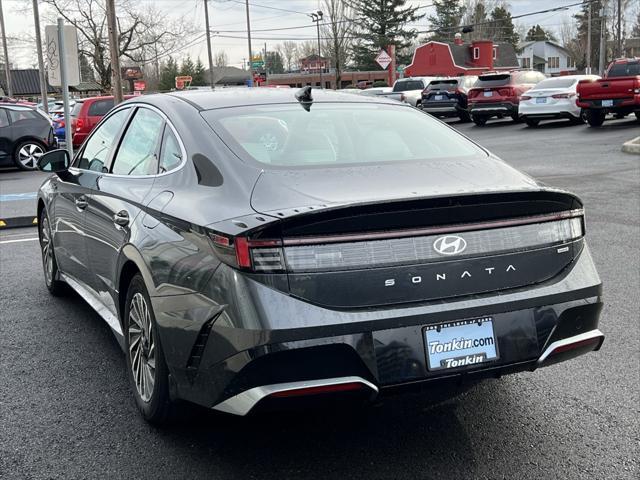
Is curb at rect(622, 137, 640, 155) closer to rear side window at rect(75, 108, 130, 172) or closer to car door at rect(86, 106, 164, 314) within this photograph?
rear side window at rect(75, 108, 130, 172)

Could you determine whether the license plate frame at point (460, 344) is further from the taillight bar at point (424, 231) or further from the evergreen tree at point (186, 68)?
the evergreen tree at point (186, 68)

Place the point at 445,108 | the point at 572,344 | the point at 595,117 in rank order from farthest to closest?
the point at 445,108 < the point at 595,117 < the point at 572,344

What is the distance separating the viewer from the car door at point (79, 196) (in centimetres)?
474

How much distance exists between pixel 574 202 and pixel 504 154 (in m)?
14.6

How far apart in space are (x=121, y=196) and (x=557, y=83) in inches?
829

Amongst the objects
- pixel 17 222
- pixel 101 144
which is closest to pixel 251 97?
pixel 101 144

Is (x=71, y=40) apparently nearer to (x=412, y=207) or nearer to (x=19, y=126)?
(x=19, y=126)

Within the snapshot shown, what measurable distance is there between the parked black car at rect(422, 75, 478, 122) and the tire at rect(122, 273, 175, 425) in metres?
23.9

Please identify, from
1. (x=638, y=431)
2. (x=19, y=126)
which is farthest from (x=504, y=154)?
(x=638, y=431)

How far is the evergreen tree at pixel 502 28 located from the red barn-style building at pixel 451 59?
24989 mm

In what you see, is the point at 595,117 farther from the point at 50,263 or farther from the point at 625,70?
the point at 50,263

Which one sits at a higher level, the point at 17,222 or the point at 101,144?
the point at 101,144

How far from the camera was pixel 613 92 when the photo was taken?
68.3ft

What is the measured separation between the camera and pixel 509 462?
3.24 meters
